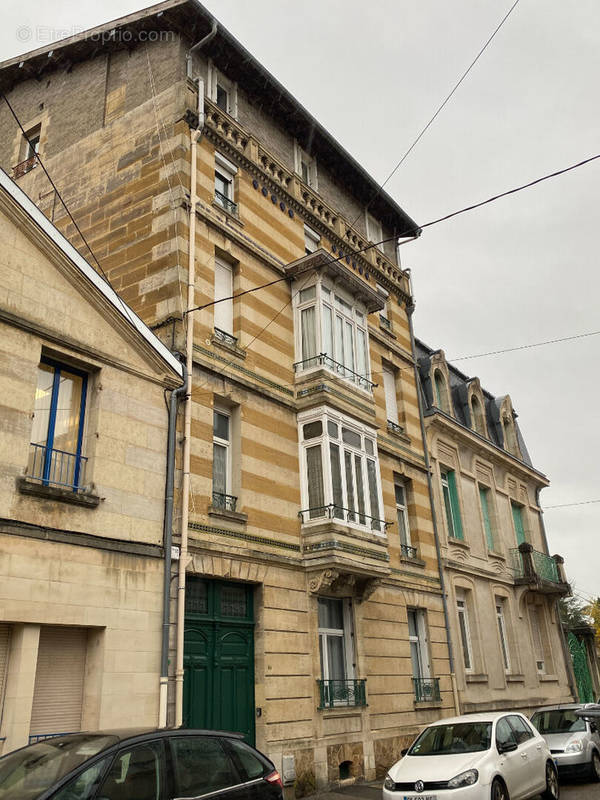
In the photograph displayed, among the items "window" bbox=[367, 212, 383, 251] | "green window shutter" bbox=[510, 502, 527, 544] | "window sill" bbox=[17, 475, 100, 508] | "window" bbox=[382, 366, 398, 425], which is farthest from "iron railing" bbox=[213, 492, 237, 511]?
"green window shutter" bbox=[510, 502, 527, 544]

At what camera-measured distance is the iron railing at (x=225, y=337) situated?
14648 millimetres

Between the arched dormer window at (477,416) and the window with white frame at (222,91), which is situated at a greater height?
the window with white frame at (222,91)

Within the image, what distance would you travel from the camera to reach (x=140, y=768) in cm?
600

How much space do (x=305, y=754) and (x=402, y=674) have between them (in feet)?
13.6

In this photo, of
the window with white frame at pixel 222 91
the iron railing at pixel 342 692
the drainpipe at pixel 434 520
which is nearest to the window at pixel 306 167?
the window with white frame at pixel 222 91

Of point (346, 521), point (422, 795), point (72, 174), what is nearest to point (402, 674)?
point (346, 521)

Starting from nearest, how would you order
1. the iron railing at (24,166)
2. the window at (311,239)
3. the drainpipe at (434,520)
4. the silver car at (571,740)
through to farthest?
the silver car at (571,740), the iron railing at (24,166), the drainpipe at (434,520), the window at (311,239)

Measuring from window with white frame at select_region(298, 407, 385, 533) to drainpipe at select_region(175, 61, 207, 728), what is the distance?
11.1 ft

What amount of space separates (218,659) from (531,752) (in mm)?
5426

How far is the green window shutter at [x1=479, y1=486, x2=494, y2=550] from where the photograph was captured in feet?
77.7

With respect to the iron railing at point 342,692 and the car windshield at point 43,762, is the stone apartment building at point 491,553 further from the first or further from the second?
the car windshield at point 43,762

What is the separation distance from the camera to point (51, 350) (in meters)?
11.0

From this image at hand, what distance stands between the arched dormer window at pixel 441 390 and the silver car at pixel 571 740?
32.8ft

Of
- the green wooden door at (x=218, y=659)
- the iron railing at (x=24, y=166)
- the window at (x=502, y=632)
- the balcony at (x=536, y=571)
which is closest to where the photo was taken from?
the green wooden door at (x=218, y=659)
